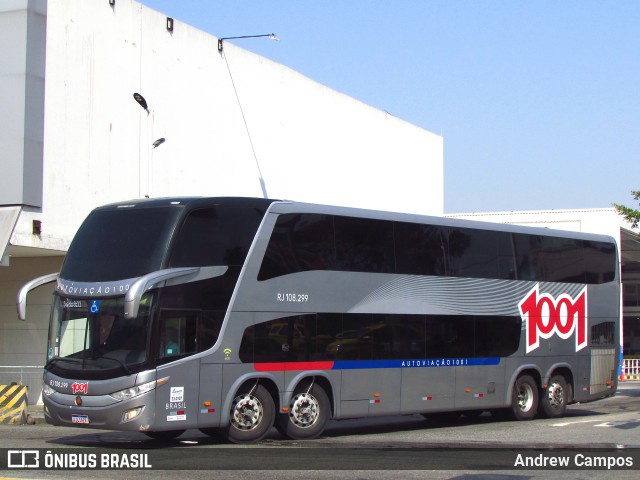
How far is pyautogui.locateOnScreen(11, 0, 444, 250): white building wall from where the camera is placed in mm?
24547

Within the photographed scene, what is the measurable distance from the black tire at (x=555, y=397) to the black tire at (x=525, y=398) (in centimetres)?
27

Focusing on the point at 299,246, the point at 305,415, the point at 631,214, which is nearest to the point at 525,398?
the point at 305,415

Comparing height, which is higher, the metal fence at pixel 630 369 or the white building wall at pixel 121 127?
the white building wall at pixel 121 127

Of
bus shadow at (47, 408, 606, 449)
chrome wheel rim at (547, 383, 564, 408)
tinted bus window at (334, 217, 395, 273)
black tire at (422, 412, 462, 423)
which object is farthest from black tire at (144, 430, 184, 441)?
chrome wheel rim at (547, 383, 564, 408)

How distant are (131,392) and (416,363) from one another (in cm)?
616

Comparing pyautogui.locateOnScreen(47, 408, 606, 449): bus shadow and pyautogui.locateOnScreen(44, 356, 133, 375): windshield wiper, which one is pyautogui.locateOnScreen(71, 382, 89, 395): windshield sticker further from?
pyautogui.locateOnScreen(47, 408, 606, 449): bus shadow

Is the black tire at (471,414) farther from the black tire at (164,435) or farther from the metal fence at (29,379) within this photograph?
the metal fence at (29,379)

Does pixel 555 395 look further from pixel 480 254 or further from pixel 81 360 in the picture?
pixel 81 360

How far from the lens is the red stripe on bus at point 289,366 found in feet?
52.3

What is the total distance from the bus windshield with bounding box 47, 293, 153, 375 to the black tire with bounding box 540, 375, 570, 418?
10450 mm

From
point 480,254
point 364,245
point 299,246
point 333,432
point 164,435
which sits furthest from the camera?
point 480,254

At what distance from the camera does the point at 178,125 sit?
93.4 ft

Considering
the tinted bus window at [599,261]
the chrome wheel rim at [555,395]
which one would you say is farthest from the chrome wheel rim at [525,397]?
the tinted bus window at [599,261]

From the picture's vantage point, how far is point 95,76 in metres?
25.5
